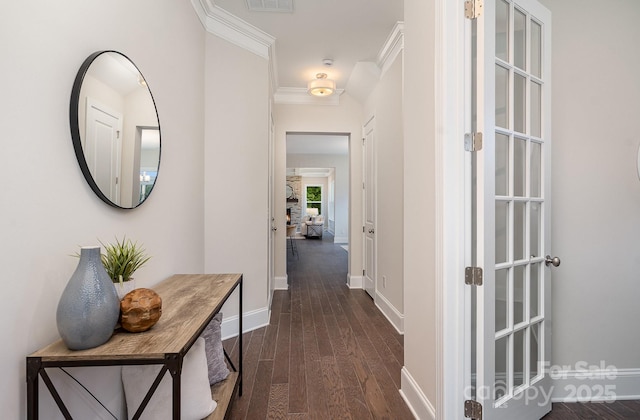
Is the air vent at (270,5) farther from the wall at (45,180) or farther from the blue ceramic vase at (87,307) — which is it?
the blue ceramic vase at (87,307)

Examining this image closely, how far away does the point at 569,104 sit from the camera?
6.36 ft

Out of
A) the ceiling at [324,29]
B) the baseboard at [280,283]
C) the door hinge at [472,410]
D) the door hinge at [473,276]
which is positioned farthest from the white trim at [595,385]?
the baseboard at [280,283]

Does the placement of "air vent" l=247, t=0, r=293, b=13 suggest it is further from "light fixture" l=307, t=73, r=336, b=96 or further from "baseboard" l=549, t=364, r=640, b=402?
"baseboard" l=549, t=364, r=640, b=402

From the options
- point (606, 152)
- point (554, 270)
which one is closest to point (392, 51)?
point (606, 152)

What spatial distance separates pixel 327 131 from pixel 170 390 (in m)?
3.96

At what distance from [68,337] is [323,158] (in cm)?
944

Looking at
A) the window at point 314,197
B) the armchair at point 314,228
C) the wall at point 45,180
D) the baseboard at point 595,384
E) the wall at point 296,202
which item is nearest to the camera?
the wall at point 45,180

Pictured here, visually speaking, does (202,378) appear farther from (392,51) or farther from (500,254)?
(392,51)

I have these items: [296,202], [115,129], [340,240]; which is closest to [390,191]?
[115,129]

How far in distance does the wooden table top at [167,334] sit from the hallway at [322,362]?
31.2 inches

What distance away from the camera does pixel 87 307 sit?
0.94 metres

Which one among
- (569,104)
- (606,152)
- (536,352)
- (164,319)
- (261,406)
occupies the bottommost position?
(261,406)

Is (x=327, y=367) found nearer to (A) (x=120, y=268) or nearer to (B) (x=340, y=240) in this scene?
(A) (x=120, y=268)

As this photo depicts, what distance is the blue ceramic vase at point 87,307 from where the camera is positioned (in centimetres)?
93
